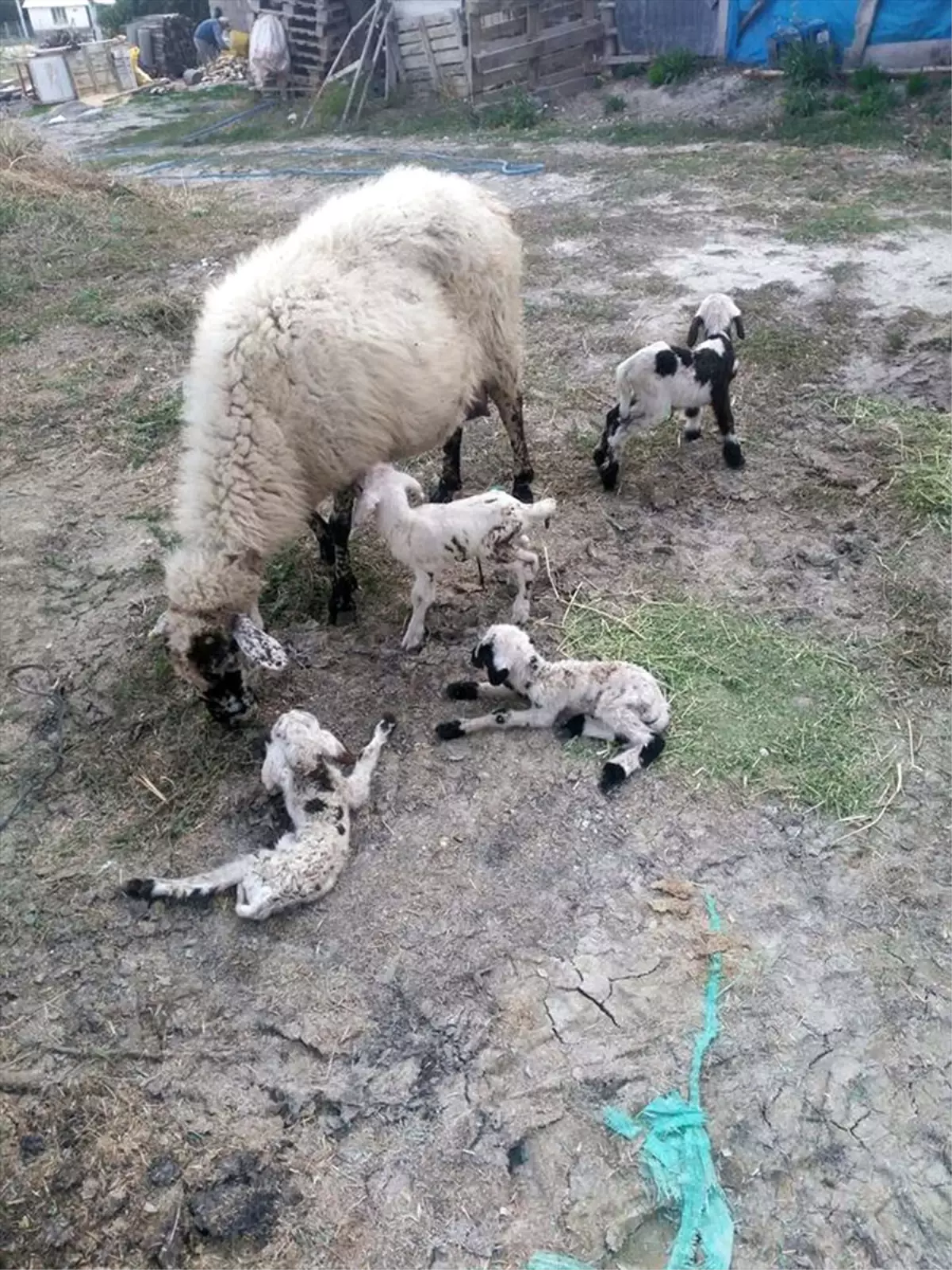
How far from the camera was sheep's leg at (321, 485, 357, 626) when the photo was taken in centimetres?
534

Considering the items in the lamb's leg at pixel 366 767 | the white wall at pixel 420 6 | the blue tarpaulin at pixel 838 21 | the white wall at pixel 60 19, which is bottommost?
the lamb's leg at pixel 366 767

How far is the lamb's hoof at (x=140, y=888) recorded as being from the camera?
163 inches

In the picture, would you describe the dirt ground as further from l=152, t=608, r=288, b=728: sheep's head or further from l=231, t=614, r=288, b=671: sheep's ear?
l=231, t=614, r=288, b=671: sheep's ear

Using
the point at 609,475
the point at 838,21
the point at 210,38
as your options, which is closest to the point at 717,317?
the point at 609,475

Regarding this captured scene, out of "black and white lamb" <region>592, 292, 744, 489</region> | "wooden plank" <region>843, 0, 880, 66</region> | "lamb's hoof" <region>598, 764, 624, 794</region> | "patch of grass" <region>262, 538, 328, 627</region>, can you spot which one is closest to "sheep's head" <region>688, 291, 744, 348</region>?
"black and white lamb" <region>592, 292, 744, 489</region>

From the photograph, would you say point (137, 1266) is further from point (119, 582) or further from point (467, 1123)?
point (119, 582)

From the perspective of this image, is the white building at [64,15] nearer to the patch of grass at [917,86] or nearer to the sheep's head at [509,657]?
the patch of grass at [917,86]

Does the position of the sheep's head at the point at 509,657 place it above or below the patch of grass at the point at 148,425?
below

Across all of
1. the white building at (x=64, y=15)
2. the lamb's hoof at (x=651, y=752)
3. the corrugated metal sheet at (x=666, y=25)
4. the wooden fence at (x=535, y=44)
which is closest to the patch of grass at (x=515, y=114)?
the wooden fence at (x=535, y=44)

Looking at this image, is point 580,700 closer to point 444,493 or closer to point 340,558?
point 340,558

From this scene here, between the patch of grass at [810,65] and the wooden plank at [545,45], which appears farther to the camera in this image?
the wooden plank at [545,45]

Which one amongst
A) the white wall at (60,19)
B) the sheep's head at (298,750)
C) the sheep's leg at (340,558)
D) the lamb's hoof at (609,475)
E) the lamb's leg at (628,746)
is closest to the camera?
the sheep's head at (298,750)

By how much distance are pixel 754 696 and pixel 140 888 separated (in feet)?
10.3

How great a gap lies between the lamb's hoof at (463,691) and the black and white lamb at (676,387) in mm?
2298
